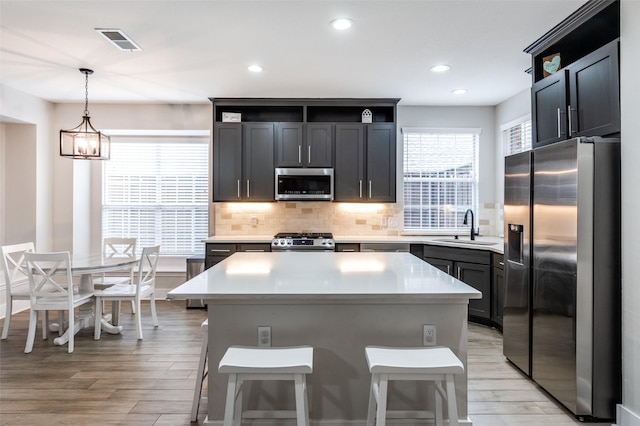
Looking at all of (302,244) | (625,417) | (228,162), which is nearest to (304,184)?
(302,244)

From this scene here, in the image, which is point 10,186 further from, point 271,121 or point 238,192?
point 271,121

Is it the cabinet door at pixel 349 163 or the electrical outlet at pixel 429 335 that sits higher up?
the cabinet door at pixel 349 163

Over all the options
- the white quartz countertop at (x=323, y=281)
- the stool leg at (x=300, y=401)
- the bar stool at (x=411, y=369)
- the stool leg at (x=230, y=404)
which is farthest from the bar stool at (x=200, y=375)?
the bar stool at (x=411, y=369)

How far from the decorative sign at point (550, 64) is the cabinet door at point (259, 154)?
3083 mm

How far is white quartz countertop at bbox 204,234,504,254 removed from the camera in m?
4.34

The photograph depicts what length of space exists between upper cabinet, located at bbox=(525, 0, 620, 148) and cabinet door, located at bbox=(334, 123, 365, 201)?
2.22 metres

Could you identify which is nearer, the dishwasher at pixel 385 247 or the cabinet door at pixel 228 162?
the dishwasher at pixel 385 247

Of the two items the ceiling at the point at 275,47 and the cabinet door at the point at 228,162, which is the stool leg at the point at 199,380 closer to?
the ceiling at the point at 275,47

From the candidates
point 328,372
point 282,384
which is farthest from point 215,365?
point 328,372

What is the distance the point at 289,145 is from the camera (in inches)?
202

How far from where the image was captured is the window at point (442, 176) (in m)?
5.47

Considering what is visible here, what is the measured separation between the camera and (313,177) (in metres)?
5.11

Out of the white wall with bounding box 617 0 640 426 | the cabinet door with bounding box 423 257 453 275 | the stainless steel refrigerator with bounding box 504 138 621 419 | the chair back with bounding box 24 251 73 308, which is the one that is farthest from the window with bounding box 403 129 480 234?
the chair back with bounding box 24 251 73 308

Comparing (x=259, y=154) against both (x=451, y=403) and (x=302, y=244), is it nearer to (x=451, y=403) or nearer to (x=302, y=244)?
(x=302, y=244)
